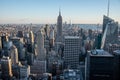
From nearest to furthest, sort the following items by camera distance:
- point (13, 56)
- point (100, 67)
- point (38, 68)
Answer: point (100, 67) → point (38, 68) → point (13, 56)

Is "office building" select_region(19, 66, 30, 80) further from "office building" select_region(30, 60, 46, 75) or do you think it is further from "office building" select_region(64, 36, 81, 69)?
"office building" select_region(64, 36, 81, 69)

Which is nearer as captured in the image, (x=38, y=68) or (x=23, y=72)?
(x=23, y=72)

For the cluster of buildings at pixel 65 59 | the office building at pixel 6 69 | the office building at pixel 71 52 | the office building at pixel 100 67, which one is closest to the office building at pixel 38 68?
the cluster of buildings at pixel 65 59

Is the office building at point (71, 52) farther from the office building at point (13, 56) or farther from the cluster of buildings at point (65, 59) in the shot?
the office building at point (13, 56)

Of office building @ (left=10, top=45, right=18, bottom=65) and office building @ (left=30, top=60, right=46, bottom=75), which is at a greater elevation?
office building @ (left=10, top=45, right=18, bottom=65)

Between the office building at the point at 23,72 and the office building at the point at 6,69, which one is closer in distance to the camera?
the office building at the point at 6,69

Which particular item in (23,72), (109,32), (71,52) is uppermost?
(109,32)

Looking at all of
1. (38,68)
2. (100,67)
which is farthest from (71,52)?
(100,67)

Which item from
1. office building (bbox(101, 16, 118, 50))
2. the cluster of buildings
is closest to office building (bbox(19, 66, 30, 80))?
the cluster of buildings

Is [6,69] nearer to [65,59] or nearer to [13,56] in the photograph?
[13,56]

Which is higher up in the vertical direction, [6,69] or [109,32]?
[109,32]
